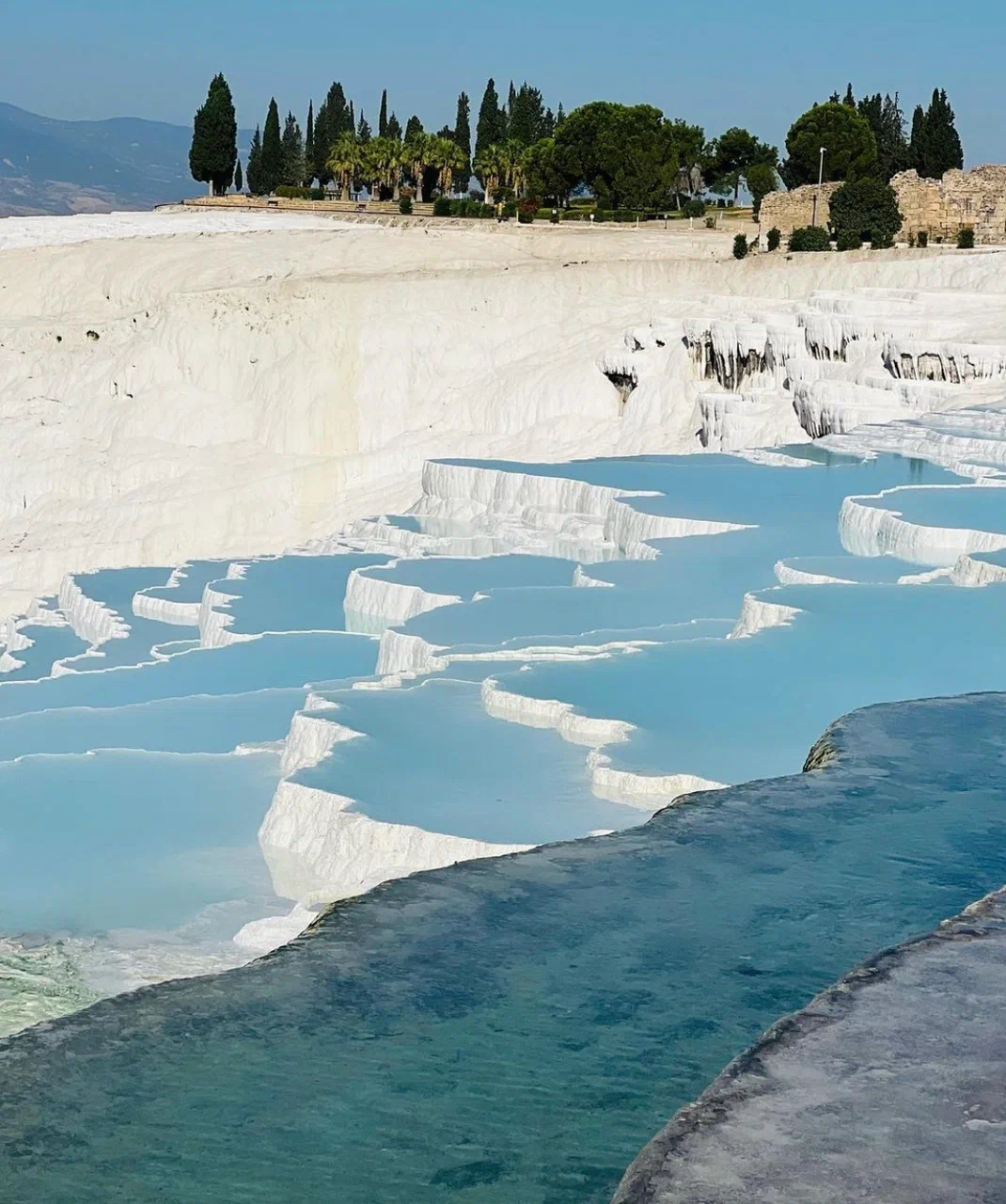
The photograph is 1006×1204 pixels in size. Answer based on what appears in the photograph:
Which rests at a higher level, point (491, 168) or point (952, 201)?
point (491, 168)

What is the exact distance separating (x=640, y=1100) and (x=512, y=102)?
186 feet

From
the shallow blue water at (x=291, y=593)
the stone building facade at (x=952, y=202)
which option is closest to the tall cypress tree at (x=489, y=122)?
the stone building facade at (x=952, y=202)

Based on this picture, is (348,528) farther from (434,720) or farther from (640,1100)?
(640,1100)

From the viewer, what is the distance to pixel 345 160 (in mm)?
52344

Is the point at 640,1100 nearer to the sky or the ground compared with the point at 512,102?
nearer to the ground

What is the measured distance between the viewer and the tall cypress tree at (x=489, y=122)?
54.5 metres

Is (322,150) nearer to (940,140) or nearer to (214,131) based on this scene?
(214,131)

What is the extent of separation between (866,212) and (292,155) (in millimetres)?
32099

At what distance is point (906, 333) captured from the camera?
70.5 feet

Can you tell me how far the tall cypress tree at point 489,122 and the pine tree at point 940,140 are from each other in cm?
1662

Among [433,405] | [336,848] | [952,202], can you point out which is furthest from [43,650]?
[952,202]

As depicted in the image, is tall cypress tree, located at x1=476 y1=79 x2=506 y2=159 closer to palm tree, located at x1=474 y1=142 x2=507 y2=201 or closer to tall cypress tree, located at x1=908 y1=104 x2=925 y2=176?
palm tree, located at x1=474 y1=142 x2=507 y2=201

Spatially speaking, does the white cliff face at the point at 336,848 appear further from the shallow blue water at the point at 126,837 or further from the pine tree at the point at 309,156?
the pine tree at the point at 309,156

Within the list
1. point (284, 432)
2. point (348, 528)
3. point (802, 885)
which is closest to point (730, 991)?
point (802, 885)
